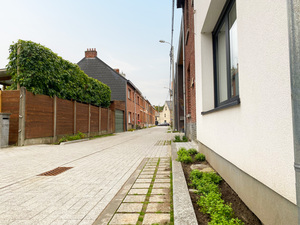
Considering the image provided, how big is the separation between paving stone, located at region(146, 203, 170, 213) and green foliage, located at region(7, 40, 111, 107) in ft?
28.4

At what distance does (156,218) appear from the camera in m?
2.20

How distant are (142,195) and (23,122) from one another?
7.70m

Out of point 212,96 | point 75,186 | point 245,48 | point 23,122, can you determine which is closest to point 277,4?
point 245,48

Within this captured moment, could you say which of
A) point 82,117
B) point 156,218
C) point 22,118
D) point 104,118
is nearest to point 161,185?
point 156,218

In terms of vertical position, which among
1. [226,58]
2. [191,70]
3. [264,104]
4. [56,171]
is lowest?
[56,171]

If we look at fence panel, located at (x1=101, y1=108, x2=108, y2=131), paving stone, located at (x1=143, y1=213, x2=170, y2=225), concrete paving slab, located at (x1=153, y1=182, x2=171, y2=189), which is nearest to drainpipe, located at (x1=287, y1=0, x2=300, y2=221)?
paving stone, located at (x1=143, y1=213, x2=170, y2=225)

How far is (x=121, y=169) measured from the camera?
477 cm

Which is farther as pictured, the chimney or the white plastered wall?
the chimney

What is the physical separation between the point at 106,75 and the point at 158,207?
2506 cm

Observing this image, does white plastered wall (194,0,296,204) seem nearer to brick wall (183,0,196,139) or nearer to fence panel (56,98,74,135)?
brick wall (183,0,196,139)

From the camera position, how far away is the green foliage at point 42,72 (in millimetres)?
9164

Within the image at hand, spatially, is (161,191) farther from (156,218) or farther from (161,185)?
(156,218)

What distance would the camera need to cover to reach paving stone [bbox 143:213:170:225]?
211 centimetres

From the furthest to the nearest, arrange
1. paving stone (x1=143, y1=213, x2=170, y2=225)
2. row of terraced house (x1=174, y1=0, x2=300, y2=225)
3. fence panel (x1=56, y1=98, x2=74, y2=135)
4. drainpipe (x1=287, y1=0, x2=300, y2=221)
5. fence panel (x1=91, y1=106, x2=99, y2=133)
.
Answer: fence panel (x1=91, y1=106, x2=99, y2=133)
fence panel (x1=56, y1=98, x2=74, y2=135)
paving stone (x1=143, y1=213, x2=170, y2=225)
row of terraced house (x1=174, y1=0, x2=300, y2=225)
drainpipe (x1=287, y1=0, x2=300, y2=221)
